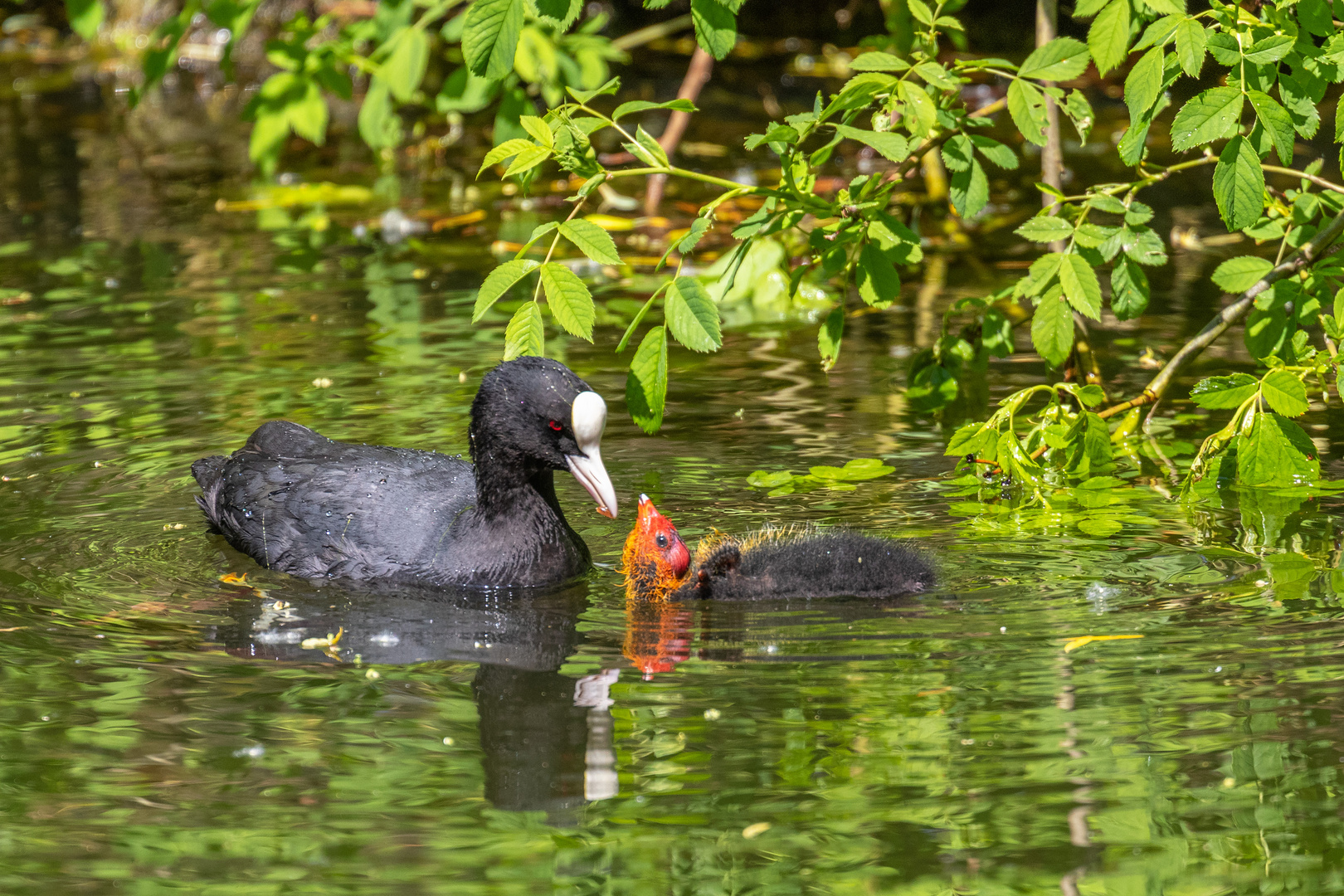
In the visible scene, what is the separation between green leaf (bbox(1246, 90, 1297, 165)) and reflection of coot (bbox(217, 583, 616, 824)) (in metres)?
2.32

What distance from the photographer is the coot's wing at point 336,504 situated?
18.1ft

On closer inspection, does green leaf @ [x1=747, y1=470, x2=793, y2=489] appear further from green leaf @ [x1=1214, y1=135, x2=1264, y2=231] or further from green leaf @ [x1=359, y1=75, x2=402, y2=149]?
green leaf @ [x1=359, y1=75, x2=402, y2=149]

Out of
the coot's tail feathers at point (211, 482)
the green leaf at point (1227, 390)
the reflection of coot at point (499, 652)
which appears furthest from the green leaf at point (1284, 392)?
the coot's tail feathers at point (211, 482)

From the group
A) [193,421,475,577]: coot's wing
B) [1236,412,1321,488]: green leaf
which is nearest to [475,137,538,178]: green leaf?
[193,421,475,577]: coot's wing

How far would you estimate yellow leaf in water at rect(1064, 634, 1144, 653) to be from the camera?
4613mm

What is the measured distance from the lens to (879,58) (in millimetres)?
5027

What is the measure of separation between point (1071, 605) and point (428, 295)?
5.25 meters

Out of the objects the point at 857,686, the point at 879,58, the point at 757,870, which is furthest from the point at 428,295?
the point at 757,870

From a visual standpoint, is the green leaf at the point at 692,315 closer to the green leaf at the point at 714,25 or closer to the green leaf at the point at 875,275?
the green leaf at the point at 714,25

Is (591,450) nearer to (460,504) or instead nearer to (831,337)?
(460,504)

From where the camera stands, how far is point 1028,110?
524 centimetres

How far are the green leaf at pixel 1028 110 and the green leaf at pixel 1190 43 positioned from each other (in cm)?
75

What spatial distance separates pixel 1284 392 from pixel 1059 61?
1.25 metres

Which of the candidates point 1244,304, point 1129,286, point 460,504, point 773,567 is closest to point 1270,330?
point 1244,304
